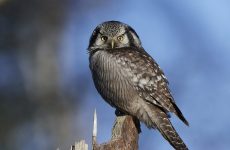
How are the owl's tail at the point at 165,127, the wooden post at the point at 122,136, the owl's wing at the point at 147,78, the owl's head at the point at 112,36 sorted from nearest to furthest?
the wooden post at the point at 122,136 → the owl's tail at the point at 165,127 → the owl's wing at the point at 147,78 → the owl's head at the point at 112,36

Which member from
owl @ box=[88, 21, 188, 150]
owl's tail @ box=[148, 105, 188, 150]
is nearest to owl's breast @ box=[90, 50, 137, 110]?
owl @ box=[88, 21, 188, 150]

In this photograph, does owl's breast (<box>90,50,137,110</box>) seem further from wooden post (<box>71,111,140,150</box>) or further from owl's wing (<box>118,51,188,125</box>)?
wooden post (<box>71,111,140,150</box>)

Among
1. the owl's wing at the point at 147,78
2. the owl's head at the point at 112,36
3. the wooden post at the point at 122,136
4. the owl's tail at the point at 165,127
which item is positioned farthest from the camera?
the owl's head at the point at 112,36

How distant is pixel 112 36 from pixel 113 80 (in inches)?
19.0

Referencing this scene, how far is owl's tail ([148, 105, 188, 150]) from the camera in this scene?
7.68 metres

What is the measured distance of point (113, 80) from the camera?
8.13 metres

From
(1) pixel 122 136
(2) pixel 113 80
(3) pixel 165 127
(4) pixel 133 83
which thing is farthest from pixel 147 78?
(1) pixel 122 136

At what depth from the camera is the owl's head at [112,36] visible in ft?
27.7

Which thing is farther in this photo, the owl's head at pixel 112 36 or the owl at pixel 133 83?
the owl's head at pixel 112 36

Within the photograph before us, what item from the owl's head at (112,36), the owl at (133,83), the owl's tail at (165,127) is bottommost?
the owl's tail at (165,127)

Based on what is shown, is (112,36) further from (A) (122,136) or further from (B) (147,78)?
(A) (122,136)

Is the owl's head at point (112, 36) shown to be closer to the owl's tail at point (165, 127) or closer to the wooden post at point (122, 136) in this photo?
the owl's tail at point (165, 127)

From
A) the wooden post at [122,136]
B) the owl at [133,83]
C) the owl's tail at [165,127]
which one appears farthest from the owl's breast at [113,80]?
the wooden post at [122,136]

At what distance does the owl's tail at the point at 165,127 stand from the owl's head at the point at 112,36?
65 centimetres
